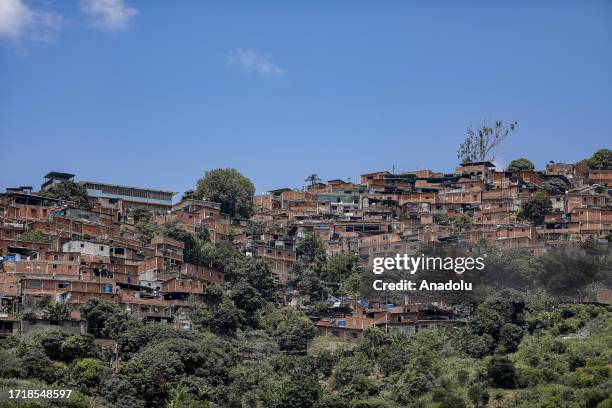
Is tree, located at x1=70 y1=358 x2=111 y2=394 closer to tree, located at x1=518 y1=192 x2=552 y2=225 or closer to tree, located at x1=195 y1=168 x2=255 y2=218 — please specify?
tree, located at x1=195 y1=168 x2=255 y2=218

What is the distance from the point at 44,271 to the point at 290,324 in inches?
322

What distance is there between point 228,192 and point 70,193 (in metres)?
8.19

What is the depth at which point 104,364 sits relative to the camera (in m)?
32.5

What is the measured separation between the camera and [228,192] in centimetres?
5247

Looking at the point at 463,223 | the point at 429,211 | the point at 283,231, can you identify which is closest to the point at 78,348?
the point at 283,231

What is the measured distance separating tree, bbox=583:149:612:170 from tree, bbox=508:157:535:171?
9.96 ft

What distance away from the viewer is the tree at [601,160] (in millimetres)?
59812

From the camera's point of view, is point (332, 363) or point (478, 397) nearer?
point (478, 397)

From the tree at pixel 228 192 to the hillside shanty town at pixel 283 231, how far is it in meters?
0.77

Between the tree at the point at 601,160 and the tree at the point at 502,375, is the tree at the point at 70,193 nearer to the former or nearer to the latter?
the tree at the point at 502,375

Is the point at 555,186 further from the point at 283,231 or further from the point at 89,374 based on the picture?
the point at 89,374

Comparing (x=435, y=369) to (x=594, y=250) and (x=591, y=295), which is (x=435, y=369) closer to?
(x=591, y=295)

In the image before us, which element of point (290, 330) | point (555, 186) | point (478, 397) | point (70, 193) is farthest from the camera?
point (555, 186)

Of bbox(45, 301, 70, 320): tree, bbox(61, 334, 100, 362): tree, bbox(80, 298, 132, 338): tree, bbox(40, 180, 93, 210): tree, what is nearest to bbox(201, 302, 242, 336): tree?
bbox(80, 298, 132, 338): tree
